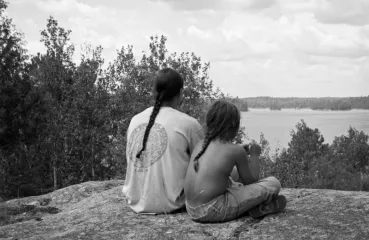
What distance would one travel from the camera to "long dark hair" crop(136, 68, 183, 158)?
3.88 m

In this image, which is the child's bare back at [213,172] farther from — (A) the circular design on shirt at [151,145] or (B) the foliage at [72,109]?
(B) the foliage at [72,109]

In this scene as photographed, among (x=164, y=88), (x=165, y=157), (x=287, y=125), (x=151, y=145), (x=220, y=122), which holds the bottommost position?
(x=287, y=125)

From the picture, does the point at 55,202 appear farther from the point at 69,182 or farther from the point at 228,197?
the point at 69,182

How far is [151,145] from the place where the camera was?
3967 millimetres

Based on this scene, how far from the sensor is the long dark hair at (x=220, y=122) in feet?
11.9

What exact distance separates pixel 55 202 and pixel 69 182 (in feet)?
63.8

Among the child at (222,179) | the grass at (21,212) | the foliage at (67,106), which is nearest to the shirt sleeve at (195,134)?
the child at (222,179)

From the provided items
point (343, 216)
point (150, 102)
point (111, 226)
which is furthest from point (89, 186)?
point (150, 102)

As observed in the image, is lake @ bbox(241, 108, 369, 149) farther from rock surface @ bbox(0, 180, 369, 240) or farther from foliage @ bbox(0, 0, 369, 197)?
rock surface @ bbox(0, 180, 369, 240)

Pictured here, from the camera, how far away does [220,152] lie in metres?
3.62

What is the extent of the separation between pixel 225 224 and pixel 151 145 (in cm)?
100

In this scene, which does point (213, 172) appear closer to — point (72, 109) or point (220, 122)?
point (220, 122)

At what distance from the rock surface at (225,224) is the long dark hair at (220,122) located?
1.96 feet

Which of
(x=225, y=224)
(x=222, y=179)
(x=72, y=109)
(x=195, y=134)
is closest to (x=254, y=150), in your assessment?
(x=222, y=179)
